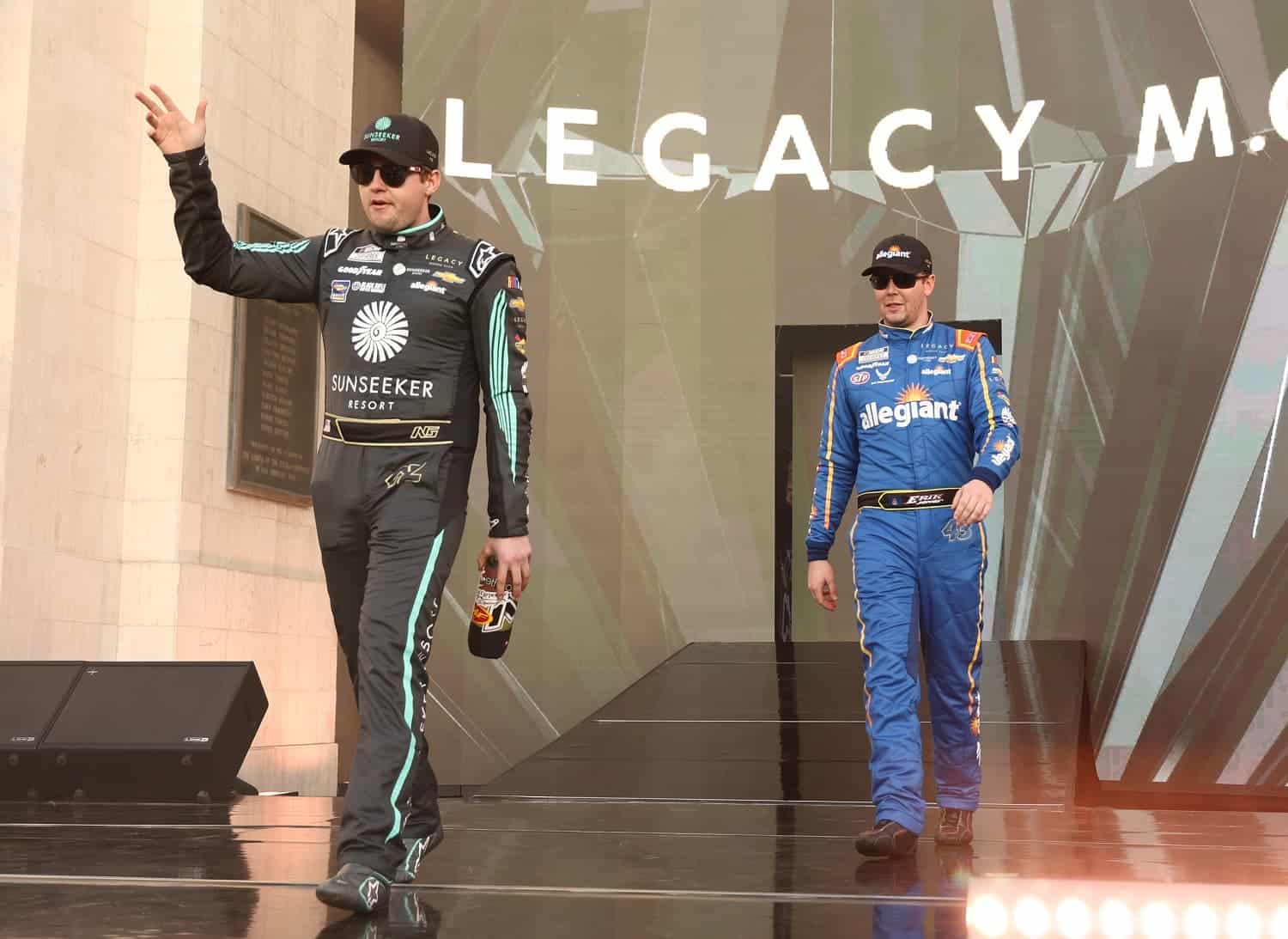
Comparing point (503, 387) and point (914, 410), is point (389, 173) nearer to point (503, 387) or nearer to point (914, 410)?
point (503, 387)

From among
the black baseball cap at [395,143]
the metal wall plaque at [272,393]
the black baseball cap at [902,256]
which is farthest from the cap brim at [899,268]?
the metal wall plaque at [272,393]

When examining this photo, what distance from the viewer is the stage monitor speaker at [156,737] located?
5.38 m

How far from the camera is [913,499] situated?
3.91 meters

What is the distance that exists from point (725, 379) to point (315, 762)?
3103mm

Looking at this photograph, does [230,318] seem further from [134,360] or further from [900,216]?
[900,216]

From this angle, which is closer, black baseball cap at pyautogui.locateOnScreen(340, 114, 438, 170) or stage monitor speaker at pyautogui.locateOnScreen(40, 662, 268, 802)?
black baseball cap at pyautogui.locateOnScreen(340, 114, 438, 170)

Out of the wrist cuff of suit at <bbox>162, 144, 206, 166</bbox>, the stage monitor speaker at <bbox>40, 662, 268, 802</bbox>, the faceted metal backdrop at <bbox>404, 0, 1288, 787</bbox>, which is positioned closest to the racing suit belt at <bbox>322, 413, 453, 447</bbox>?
the wrist cuff of suit at <bbox>162, 144, 206, 166</bbox>

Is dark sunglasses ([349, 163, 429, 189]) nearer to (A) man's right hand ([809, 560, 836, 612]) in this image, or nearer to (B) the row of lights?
(A) man's right hand ([809, 560, 836, 612])

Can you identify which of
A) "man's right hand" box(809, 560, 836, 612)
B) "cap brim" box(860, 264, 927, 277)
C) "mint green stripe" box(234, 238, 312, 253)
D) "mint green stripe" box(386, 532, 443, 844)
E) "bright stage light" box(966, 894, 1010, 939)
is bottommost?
"bright stage light" box(966, 894, 1010, 939)

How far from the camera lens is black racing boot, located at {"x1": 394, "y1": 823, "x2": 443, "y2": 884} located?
3072 mm

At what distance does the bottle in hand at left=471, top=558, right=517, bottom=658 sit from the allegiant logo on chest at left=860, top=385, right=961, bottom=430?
4.38 ft

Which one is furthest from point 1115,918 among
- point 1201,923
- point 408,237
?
point 408,237

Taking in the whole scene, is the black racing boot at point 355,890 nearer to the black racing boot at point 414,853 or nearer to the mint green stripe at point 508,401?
the black racing boot at point 414,853

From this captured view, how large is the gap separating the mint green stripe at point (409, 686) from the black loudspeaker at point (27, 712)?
9.91 ft
